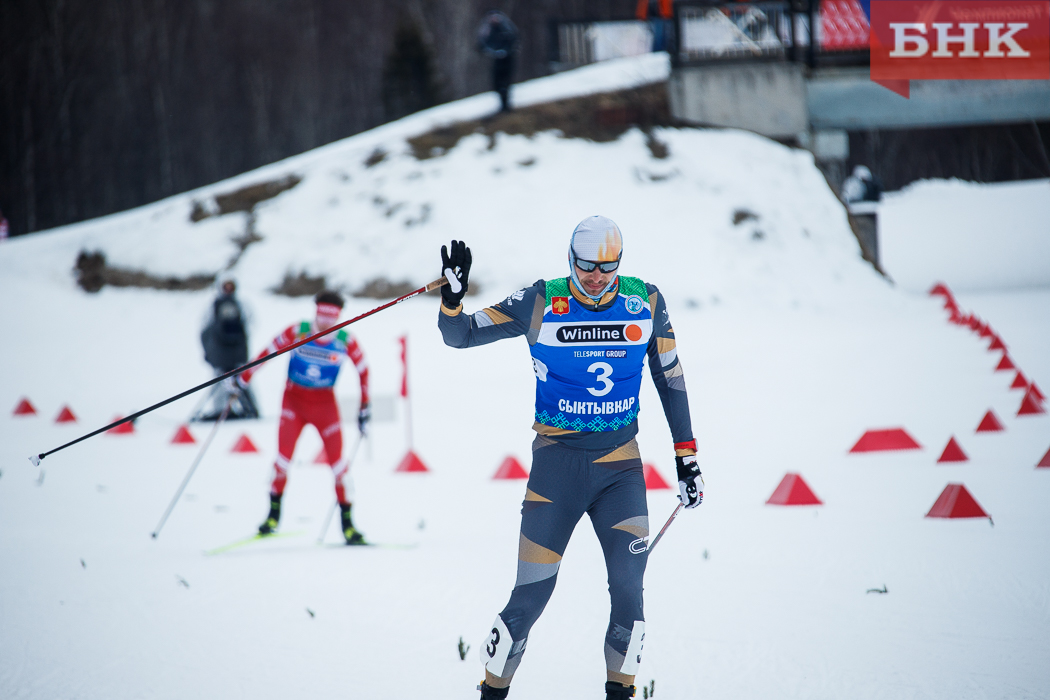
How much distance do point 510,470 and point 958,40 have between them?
14.6m

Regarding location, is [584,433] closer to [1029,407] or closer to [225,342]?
[1029,407]

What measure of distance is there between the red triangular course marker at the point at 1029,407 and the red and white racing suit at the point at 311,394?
710 cm

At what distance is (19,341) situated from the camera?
57.0 feet

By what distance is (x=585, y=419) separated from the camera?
382 cm

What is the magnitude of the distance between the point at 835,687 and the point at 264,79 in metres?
47.3

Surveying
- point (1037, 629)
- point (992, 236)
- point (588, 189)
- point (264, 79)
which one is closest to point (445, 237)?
point (588, 189)

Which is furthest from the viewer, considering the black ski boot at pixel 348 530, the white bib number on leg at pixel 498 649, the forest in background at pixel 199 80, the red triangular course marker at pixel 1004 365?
the forest in background at pixel 199 80

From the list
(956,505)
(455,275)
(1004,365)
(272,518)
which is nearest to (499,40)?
(1004,365)

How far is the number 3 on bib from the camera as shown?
3.81 m

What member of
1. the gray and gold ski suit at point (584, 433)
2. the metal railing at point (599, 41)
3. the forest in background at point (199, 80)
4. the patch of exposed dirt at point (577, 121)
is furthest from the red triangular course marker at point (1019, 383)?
the forest in background at point (199, 80)

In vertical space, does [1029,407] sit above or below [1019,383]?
above

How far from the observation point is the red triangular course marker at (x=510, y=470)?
882 centimetres

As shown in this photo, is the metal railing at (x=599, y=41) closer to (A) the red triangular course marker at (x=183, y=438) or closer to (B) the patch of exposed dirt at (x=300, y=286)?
(B) the patch of exposed dirt at (x=300, y=286)

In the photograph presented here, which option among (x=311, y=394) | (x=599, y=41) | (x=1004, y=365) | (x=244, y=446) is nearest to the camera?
(x=311, y=394)
